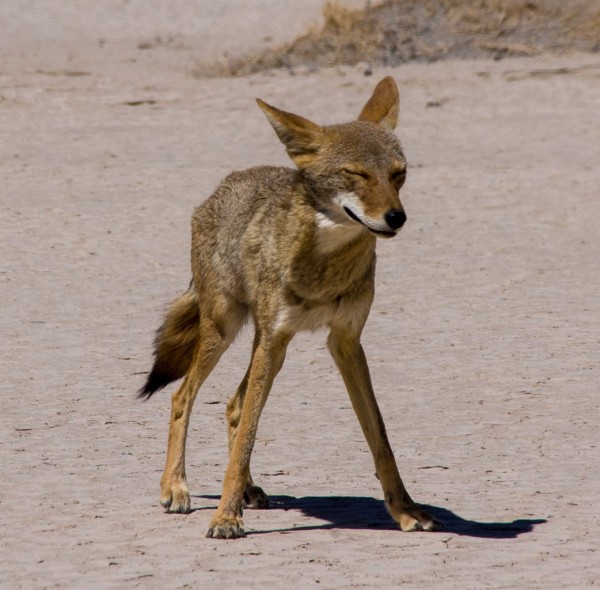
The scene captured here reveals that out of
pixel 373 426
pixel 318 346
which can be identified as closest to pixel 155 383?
pixel 373 426

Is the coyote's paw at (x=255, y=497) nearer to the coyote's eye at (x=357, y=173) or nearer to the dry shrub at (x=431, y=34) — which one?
the coyote's eye at (x=357, y=173)

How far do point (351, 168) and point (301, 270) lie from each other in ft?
1.73

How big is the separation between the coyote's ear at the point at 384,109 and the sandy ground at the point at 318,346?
174cm

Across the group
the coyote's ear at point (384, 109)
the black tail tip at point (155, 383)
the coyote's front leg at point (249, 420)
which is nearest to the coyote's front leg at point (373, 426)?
the coyote's front leg at point (249, 420)

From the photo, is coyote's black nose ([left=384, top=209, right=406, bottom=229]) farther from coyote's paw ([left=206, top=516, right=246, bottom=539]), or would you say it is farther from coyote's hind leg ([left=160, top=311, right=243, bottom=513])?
coyote's paw ([left=206, top=516, right=246, bottom=539])

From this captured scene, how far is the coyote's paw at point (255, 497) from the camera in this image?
645 centimetres

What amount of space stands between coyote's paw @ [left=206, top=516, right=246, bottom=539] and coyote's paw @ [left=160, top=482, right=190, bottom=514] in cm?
46

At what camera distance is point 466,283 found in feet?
35.5

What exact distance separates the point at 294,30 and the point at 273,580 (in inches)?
717

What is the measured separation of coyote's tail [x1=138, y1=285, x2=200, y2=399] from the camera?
6855 millimetres

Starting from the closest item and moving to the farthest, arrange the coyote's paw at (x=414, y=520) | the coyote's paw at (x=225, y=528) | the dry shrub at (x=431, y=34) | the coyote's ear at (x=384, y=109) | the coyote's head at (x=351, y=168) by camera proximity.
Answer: the coyote's head at (x=351, y=168)
the coyote's paw at (x=225, y=528)
the coyote's paw at (x=414, y=520)
the coyote's ear at (x=384, y=109)
the dry shrub at (x=431, y=34)

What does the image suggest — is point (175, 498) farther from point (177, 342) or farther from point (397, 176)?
point (397, 176)

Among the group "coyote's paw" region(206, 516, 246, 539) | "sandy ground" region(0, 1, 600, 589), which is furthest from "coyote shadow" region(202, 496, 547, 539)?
"coyote's paw" region(206, 516, 246, 539)

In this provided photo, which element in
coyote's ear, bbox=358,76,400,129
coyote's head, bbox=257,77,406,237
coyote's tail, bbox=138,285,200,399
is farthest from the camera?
coyote's tail, bbox=138,285,200,399
